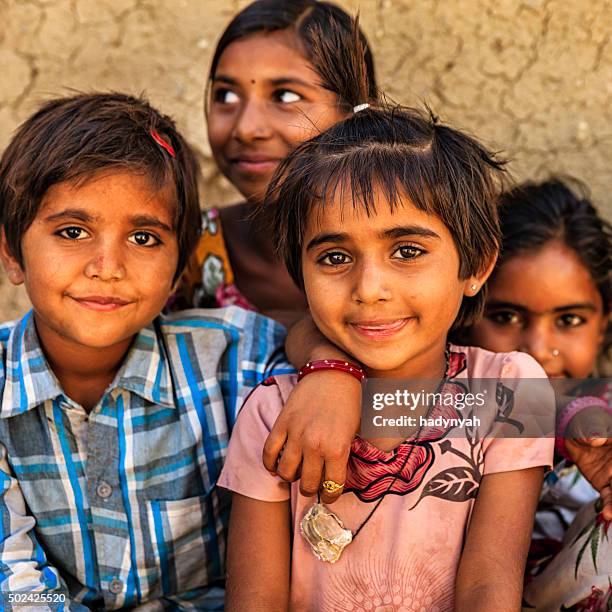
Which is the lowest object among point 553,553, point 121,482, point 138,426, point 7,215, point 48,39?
point 553,553

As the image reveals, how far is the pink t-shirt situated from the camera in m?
1.74

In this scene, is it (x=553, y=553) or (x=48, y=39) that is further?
(x=48, y=39)

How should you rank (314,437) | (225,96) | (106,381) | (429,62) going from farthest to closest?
(429,62), (225,96), (106,381), (314,437)

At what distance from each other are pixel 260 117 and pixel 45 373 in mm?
968

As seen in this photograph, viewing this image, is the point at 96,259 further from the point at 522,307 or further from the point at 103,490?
the point at 522,307

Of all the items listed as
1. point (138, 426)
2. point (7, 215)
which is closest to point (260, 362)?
point (138, 426)

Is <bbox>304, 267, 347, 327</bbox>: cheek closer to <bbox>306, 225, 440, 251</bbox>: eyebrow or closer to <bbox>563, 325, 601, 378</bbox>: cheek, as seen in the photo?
<bbox>306, 225, 440, 251</bbox>: eyebrow

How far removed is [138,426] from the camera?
2.00 m

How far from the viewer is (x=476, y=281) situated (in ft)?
6.16

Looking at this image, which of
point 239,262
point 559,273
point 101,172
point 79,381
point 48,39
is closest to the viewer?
point 101,172

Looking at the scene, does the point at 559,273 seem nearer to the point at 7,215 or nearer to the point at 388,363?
the point at 388,363

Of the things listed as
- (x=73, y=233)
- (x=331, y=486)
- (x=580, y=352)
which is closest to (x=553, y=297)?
(x=580, y=352)

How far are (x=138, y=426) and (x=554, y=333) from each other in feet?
3.76

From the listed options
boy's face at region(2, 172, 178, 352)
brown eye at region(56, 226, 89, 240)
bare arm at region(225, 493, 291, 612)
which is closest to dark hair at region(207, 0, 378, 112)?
boy's face at region(2, 172, 178, 352)
